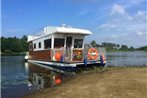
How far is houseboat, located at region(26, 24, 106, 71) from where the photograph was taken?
864 inches

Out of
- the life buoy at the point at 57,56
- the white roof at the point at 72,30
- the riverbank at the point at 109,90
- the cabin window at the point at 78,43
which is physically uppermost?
the white roof at the point at 72,30

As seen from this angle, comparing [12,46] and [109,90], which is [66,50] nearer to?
[109,90]

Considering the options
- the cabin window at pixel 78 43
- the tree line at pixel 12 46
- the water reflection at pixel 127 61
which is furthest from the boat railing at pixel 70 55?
the tree line at pixel 12 46

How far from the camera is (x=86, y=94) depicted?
944 cm

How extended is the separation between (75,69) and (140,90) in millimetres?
12354

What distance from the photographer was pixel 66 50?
22.2 m

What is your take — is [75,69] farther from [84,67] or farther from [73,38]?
[73,38]

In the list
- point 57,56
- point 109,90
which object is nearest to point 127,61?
point 57,56

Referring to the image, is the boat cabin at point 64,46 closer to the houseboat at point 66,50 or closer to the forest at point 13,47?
the houseboat at point 66,50

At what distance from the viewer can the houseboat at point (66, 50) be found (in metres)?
21.9

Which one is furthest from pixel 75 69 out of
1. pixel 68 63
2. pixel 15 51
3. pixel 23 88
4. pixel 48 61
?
pixel 15 51

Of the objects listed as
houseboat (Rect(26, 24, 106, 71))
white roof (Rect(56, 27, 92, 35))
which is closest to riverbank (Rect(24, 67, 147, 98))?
houseboat (Rect(26, 24, 106, 71))

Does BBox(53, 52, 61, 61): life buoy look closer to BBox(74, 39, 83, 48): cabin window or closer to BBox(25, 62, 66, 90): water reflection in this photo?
BBox(25, 62, 66, 90): water reflection

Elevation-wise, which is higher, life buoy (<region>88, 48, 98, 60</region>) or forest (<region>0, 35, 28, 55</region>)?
forest (<region>0, 35, 28, 55</region>)
